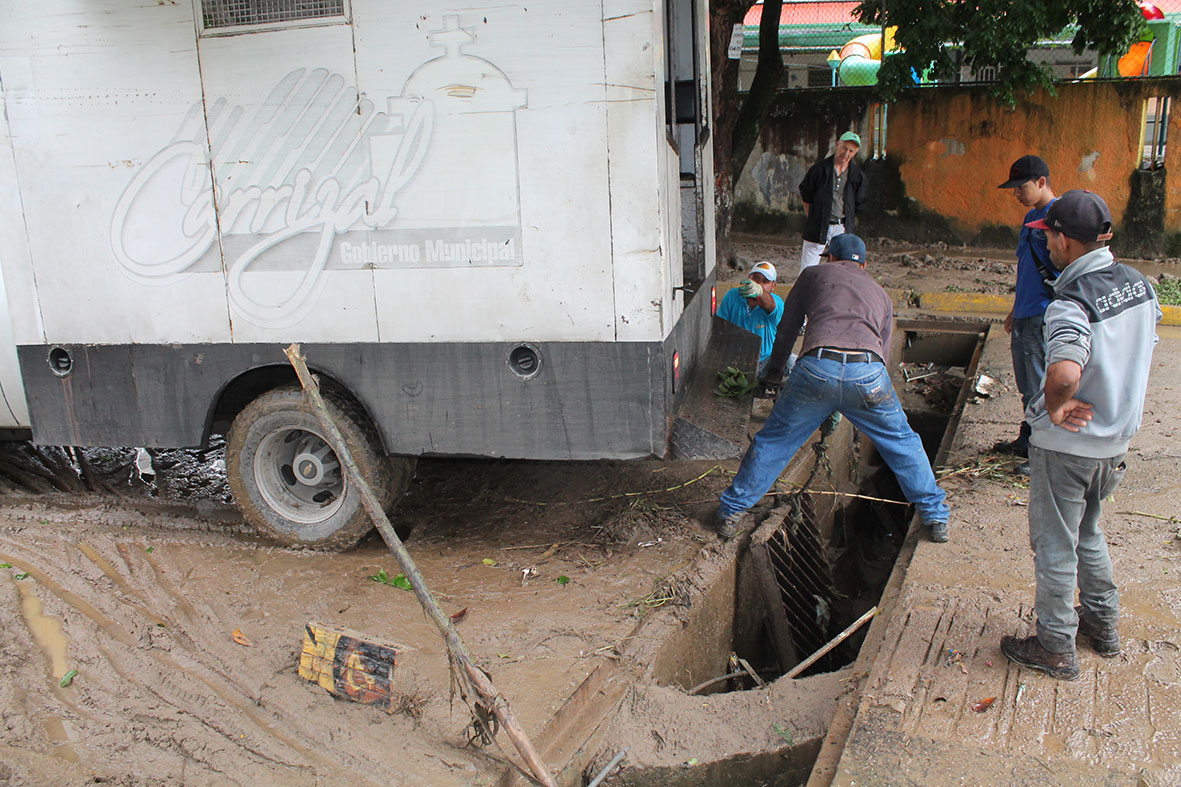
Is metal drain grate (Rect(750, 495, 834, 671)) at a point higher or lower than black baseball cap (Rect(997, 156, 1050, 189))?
lower

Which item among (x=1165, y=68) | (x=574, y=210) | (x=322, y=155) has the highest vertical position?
(x=1165, y=68)

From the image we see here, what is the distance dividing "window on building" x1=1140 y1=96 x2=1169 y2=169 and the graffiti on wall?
11599mm

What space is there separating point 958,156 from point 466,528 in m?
10.7

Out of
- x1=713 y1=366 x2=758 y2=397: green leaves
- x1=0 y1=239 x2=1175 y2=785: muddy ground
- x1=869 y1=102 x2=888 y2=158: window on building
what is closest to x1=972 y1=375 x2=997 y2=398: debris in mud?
x1=0 y1=239 x2=1175 y2=785: muddy ground

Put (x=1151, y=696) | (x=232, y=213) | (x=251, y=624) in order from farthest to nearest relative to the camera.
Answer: (x=232, y=213) → (x=251, y=624) → (x=1151, y=696)

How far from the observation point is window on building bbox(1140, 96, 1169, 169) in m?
12.0

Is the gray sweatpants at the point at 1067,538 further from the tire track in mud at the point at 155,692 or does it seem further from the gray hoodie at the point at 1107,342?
the tire track in mud at the point at 155,692

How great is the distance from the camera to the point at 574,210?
164 inches

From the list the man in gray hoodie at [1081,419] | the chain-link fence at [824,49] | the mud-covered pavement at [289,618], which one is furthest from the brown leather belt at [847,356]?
the chain-link fence at [824,49]

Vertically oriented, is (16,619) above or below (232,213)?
below

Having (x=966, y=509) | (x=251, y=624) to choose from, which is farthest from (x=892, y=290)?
(x=251, y=624)

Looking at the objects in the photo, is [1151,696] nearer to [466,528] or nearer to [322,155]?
[466,528]

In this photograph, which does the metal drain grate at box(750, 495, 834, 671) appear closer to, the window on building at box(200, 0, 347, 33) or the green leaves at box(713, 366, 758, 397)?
the green leaves at box(713, 366, 758, 397)

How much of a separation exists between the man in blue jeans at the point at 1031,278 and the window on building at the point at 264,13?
156 inches
